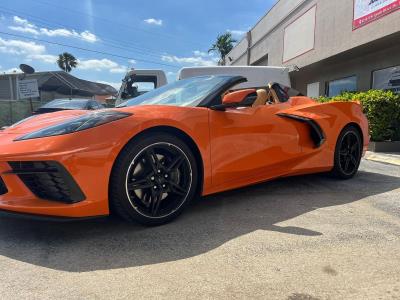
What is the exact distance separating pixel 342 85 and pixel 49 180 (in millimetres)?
14331

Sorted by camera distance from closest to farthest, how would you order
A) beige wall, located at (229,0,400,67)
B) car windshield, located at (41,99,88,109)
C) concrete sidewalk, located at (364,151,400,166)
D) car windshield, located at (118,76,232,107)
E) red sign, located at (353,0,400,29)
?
car windshield, located at (118,76,232,107), concrete sidewalk, located at (364,151,400,166), car windshield, located at (41,99,88,109), red sign, located at (353,0,400,29), beige wall, located at (229,0,400,67)

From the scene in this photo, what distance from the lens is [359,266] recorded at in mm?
2311

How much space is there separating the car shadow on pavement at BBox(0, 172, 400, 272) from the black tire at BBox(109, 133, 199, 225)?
140 millimetres

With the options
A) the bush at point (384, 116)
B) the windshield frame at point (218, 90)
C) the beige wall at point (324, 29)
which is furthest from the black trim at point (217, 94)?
the beige wall at point (324, 29)

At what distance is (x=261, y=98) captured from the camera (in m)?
3.84

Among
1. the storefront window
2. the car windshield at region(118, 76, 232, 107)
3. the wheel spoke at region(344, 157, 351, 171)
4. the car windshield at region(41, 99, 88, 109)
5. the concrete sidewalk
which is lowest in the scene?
the concrete sidewalk

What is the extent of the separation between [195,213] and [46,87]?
28.0m

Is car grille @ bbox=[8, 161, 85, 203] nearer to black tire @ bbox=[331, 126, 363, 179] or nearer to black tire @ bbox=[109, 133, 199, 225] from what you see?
black tire @ bbox=[109, 133, 199, 225]

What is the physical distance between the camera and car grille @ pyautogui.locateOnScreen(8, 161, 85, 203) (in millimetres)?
2551

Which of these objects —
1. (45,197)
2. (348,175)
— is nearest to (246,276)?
(45,197)

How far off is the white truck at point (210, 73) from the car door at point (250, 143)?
4709mm

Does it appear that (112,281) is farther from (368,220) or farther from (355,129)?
(355,129)

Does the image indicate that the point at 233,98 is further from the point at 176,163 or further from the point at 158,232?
the point at 158,232

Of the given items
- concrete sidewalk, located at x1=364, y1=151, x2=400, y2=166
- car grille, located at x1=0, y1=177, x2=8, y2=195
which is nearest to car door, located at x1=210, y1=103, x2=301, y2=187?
car grille, located at x1=0, y1=177, x2=8, y2=195
